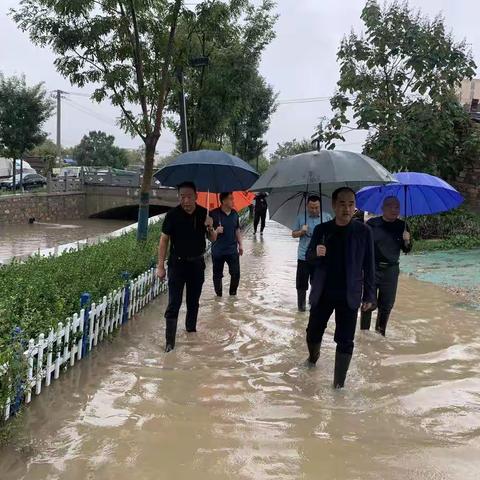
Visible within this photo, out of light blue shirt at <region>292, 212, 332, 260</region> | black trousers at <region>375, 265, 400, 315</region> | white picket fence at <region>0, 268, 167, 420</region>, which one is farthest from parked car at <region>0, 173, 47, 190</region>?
black trousers at <region>375, 265, 400, 315</region>

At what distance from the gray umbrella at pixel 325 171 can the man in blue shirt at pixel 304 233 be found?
1.66 meters

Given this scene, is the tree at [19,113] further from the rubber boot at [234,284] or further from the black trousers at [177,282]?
the black trousers at [177,282]

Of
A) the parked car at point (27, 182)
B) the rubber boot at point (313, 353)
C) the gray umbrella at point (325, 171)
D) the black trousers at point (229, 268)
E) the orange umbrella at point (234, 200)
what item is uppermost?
the parked car at point (27, 182)

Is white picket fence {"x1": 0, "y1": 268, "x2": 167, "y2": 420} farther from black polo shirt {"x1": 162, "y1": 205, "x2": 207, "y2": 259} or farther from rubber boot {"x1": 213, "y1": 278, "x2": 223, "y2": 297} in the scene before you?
rubber boot {"x1": 213, "y1": 278, "x2": 223, "y2": 297}

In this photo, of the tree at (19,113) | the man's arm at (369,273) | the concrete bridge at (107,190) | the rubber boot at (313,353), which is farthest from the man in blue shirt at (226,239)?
the concrete bridge at (107,190)

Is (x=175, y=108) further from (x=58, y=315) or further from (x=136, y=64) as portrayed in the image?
(x=58, y=315)

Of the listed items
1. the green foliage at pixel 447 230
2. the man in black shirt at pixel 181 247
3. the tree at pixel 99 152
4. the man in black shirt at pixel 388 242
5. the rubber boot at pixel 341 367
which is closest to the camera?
the rubber boot at pixel 341 367

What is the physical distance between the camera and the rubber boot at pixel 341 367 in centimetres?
436

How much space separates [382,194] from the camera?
6258 mm

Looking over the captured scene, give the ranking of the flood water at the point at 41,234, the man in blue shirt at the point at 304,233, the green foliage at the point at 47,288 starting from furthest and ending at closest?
the flood water at the point at 41,234 < the man in blue shirt at the point at 304,233 < the green foliage at the point at 47,288

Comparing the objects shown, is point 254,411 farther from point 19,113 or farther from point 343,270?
point 19,113

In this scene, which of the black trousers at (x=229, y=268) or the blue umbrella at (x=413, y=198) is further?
the black trousers at (x=229, y=268)

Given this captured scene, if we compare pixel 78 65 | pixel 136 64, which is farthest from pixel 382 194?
pixel 78 65

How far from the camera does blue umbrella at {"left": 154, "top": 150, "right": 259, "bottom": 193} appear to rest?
6.04m
